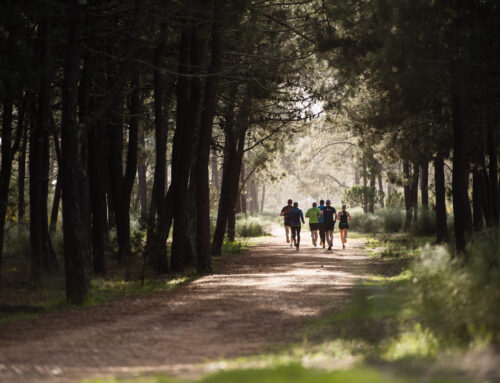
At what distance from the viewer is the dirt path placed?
705cm

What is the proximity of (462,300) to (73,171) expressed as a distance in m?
7.39

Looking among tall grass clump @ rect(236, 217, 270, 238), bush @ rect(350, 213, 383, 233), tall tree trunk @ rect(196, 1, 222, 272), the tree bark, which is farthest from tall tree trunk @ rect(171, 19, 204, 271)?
bush @ rect(350, 213, 383, 233)

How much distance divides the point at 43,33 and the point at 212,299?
7.07 meters

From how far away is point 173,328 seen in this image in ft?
31.6

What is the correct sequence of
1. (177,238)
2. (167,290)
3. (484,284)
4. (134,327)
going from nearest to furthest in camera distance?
1. (484,284)
2. (134,327)
3. (167,290)
4. (177,238)

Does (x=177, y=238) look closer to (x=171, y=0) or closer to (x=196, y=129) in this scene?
(x=196, y=129)

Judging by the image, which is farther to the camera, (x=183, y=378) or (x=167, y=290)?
(x=167, y=290)

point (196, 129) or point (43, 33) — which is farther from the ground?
point (43, 33)

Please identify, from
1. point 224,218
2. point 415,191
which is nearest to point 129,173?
point 224,218

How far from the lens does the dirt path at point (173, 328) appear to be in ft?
23.1

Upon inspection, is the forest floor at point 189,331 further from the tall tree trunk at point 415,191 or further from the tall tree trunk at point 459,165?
the tall tree trunk at point 415,191

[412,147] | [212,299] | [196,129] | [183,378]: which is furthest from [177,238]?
[183,378]

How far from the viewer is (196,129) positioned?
18469mm

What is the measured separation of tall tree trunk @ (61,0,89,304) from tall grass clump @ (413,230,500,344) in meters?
6.20
